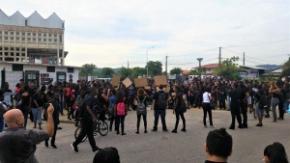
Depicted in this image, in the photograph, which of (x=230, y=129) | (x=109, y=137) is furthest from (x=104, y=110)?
(x=230, y=129)

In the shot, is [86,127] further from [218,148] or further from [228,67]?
[228,67]

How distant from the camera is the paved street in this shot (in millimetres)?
11344

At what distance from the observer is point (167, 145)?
44.1 feet

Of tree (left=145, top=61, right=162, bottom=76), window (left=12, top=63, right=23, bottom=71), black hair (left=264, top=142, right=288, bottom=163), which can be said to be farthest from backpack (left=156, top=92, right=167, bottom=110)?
tree (left=145, top=61, right=162, bottom=76)

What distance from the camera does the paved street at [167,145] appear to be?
1134 cm

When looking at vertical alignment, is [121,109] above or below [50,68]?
below

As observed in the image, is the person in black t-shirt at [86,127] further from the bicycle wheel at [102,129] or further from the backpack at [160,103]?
the backpack at [160,103]

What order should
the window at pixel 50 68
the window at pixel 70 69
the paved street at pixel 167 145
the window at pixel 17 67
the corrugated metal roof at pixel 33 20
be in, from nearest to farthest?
the paved street at pixel 167 145 < the window at pixel 17 67 < the window at pixel 50 68 < the window at pixel 70 69 < the corrugated metal roof at pixel 33 20

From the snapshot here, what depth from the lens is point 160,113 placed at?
1678cm

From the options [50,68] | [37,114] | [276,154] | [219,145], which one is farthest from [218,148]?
[50,68]

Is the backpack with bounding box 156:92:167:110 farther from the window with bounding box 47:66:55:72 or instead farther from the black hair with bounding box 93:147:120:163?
the window with bounding box 47:66:55:72

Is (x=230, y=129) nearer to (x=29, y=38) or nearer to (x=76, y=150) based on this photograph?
(x=76, y=150)

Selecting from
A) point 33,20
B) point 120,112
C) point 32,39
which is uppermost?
point 33,20

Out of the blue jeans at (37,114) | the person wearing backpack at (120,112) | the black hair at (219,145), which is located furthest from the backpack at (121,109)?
the black hair at (219,145)
